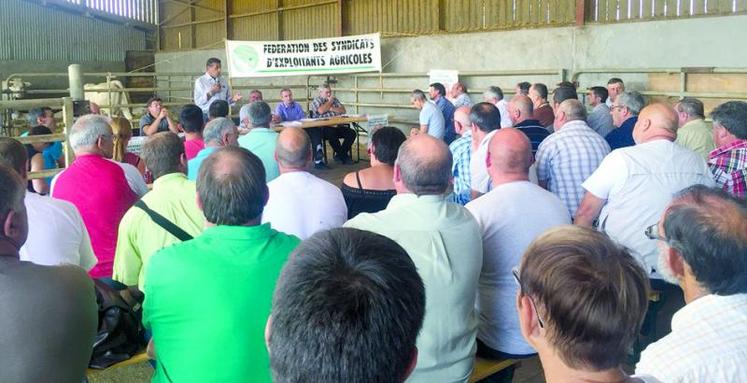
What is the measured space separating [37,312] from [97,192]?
65.0 inches

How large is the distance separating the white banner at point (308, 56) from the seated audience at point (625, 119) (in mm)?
6799

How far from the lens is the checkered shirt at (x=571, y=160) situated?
3.96 meters

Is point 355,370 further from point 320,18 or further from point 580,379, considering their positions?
point 320,18

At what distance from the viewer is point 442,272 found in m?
2.16

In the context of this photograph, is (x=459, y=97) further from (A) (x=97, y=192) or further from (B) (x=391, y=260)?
(B) (x=391, y=260)

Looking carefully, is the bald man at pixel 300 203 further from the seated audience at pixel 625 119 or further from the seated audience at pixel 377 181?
the seated audience at pixel 625 119

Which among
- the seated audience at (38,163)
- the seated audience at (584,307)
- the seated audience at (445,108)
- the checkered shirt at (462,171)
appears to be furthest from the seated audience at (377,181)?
the seated audience at (445,108)

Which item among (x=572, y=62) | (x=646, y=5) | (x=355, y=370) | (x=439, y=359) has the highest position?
(x=646, y=5)

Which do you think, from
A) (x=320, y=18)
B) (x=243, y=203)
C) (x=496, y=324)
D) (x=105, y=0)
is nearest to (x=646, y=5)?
(x=320, y=18)

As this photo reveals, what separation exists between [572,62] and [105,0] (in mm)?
14421

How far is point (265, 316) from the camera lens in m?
1.77

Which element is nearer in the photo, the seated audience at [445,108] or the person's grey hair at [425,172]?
the person's grey hair at [425,172]

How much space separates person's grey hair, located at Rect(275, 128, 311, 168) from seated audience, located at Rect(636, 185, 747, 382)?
1794 mm

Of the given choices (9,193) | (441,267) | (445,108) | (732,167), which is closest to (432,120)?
(445,108)
